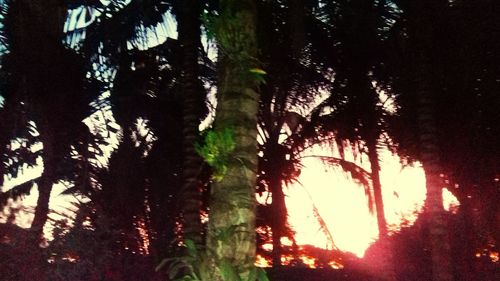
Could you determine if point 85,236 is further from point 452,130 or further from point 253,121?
point 452,130

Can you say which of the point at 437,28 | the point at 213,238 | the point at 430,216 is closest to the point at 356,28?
the point at 437,28

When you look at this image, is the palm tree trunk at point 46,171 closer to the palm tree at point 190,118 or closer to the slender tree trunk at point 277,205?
the palm tree at point 190,118

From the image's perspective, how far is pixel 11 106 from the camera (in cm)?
979

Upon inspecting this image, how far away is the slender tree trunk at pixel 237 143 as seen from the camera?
3566 millimetres

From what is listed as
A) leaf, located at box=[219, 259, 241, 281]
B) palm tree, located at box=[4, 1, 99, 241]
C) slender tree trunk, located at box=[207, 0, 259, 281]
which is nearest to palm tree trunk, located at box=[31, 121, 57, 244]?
palm tree, located at box=[4, 1, 99, 241]

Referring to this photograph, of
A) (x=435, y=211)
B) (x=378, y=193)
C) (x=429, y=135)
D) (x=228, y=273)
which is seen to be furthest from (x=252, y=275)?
(x=378, y=193)

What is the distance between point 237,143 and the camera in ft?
12.5

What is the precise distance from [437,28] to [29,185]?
13204 mm

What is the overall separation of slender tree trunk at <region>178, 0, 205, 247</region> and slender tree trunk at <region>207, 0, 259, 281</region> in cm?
409

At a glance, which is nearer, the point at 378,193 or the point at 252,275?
the point at 252,275

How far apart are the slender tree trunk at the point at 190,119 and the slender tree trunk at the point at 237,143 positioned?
4089 mm

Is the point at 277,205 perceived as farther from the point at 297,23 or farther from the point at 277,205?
the point at 297,23

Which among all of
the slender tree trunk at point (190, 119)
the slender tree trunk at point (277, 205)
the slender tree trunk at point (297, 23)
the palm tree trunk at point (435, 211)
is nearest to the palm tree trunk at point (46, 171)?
the slender tree trunk at point (190, 119)

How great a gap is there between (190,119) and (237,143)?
475cm
